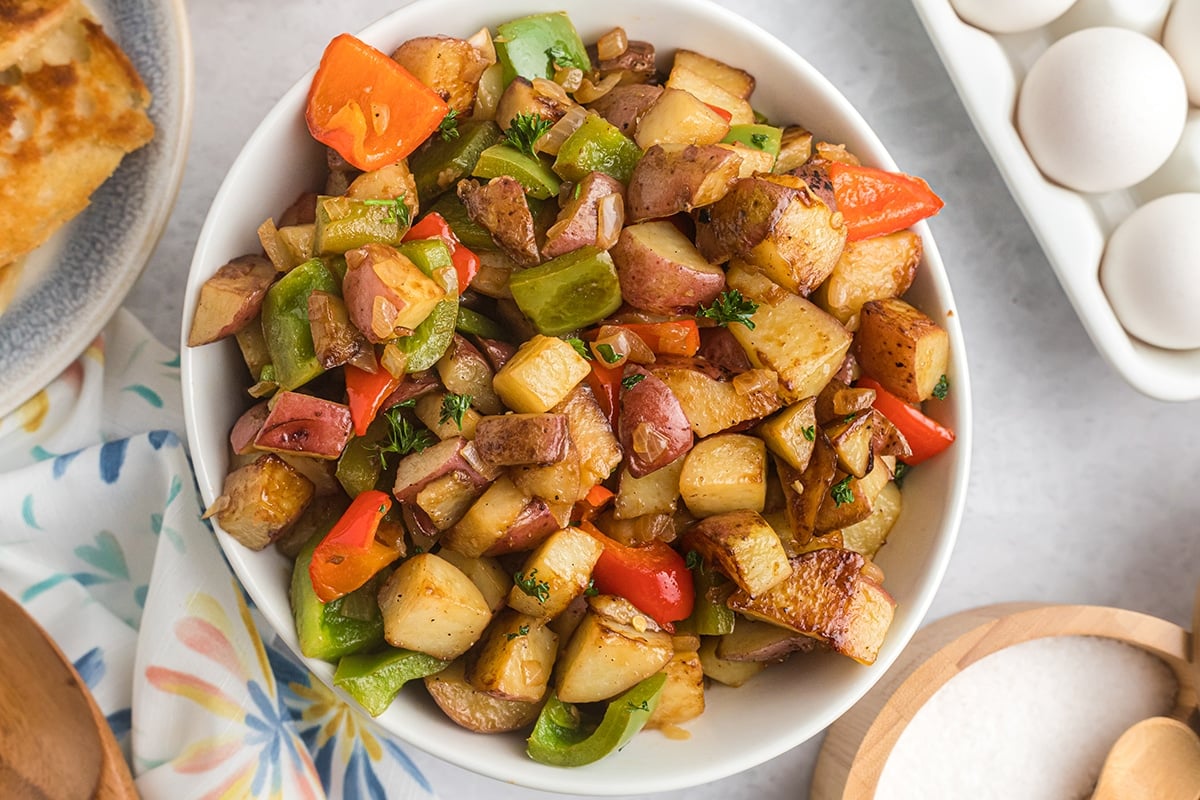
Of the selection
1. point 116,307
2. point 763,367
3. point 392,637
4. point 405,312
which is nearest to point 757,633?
point 763,367

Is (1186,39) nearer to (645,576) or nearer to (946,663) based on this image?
(946,663)

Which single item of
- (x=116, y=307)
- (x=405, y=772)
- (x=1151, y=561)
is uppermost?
(x=116, y=307)

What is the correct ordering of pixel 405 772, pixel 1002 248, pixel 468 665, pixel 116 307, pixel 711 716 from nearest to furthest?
pixel 468 665, pixel 711 716, pixel 116 307, pixel 405 772, pixel 1002 248

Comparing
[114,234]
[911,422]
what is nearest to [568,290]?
[911,422]

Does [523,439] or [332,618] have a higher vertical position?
[523,439]

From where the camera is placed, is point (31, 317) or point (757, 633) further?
point (31, 317)

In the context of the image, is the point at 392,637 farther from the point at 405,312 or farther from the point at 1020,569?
the point at 1020,569
